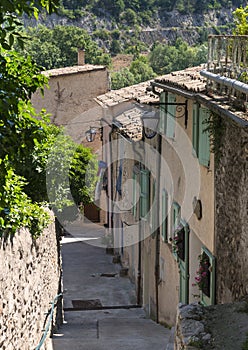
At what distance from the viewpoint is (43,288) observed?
11.6m

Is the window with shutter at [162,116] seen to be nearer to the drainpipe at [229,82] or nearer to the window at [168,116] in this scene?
the window at [168,116]

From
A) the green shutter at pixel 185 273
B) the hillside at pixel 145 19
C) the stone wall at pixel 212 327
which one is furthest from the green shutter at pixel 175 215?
the hillside at pixel 145 19

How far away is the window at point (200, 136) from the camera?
10.4 metres

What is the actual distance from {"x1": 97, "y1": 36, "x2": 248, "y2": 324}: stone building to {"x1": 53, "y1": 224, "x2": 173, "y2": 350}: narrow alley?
1.70ft

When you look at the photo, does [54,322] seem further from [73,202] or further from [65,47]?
[65,47]

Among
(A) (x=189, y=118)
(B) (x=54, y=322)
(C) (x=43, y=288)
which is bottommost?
(B) (x=54, y=322)

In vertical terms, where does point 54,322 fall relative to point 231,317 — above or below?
below

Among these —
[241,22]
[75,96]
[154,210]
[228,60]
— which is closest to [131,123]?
[154,210]

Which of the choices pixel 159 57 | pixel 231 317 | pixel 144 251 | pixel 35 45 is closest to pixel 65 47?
pixel 35 45

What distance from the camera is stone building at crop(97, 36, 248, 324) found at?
8680mm

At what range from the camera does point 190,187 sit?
1180 centimetres

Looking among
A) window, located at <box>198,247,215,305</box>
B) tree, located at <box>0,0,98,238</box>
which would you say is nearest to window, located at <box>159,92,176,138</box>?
tree, located at <box>0,0,98,238</box>

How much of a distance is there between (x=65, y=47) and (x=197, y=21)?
181 feet

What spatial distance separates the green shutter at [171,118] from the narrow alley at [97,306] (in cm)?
390
